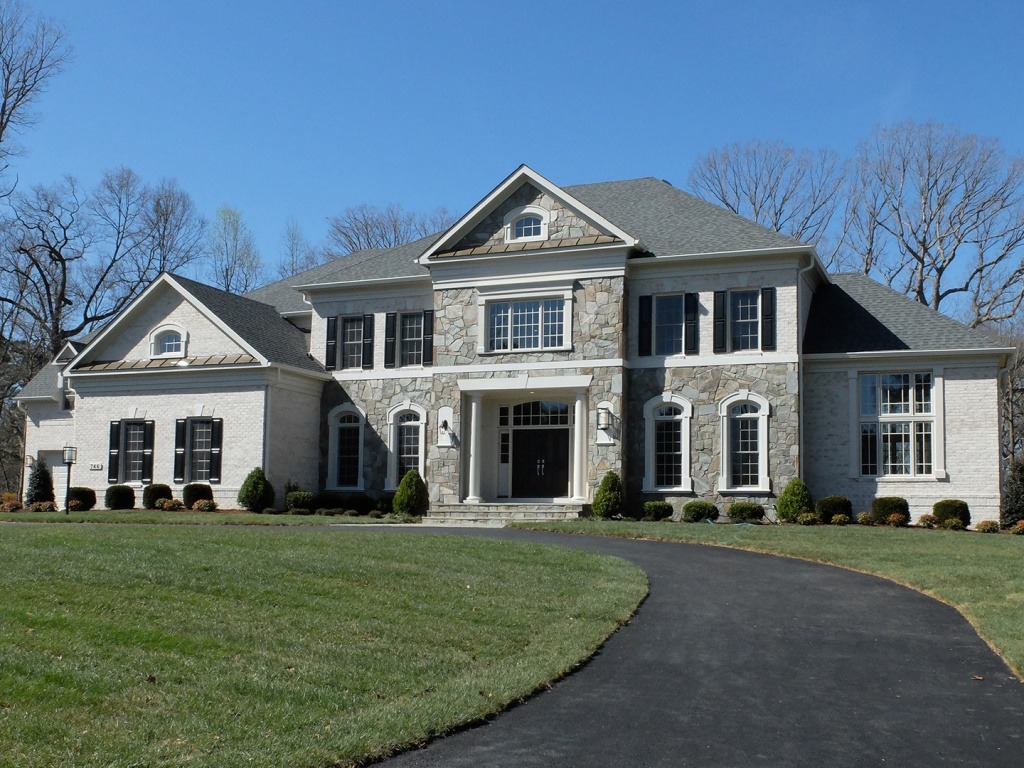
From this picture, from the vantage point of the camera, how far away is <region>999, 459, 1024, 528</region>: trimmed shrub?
76.0 feet

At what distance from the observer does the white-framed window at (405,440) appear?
93.5ft

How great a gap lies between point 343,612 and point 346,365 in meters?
20.6

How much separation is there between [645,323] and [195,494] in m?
12.8

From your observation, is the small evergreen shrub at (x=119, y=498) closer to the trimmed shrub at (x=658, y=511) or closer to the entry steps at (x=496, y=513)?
the entry steps at (x=496, y=513)

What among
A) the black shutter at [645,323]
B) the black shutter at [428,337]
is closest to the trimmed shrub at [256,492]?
the black shutter at [428,337]

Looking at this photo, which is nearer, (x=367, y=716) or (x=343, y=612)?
(x=367, y=716)

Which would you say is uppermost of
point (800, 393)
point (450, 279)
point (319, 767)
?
point (450, 279)

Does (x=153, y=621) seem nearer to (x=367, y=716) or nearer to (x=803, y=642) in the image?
(x=367, y=716)

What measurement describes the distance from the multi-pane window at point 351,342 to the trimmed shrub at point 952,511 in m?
15.7

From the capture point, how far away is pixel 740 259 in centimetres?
2534

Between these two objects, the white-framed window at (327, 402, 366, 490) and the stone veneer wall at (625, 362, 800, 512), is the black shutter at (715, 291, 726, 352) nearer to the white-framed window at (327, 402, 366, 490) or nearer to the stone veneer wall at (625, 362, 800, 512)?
the stone veneer wall at (625, 362, 800, 512)

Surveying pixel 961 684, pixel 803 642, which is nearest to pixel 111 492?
pixel 803 642

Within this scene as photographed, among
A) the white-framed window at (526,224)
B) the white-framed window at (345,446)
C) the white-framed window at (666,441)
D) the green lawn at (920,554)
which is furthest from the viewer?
the white-framed window at (345,446)

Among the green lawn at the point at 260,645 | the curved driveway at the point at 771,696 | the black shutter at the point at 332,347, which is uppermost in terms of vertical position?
the black shutter at the point at 332,347
